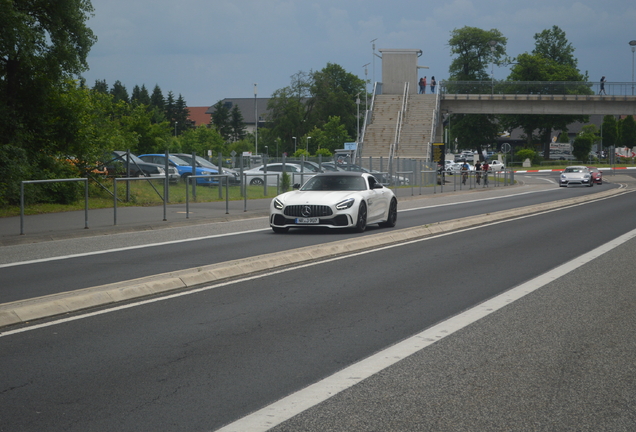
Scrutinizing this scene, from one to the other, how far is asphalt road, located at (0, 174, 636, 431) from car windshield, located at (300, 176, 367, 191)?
7540 millimetres

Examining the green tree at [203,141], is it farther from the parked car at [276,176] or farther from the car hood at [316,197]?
the car hood at [316,197]

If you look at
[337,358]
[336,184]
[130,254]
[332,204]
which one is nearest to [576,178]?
[336,184]

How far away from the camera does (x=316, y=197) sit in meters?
17.0

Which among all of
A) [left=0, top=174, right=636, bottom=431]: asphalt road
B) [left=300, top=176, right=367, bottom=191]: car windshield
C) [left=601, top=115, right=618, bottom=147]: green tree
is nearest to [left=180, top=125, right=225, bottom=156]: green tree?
[left=601, top=115, right=618, bottom=147]: green tree

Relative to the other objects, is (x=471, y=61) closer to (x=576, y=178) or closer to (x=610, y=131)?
(x=610, y=131)

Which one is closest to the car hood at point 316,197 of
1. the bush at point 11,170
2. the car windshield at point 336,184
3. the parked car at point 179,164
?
the car windshield at point 336,184

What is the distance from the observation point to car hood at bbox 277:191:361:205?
16.7 meters

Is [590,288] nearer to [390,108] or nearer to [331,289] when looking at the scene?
[331,289]

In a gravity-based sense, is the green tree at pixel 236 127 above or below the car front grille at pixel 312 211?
above

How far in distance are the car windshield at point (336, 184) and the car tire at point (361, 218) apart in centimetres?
71

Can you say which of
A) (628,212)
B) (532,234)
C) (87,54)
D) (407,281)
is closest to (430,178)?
(628,212)

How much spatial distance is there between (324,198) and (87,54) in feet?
36.3

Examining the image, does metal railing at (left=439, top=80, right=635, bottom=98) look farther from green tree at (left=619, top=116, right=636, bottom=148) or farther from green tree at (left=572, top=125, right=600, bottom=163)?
green tree at (left=619, top=116, right=636, bottom=148)

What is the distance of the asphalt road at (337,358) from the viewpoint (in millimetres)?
4605
